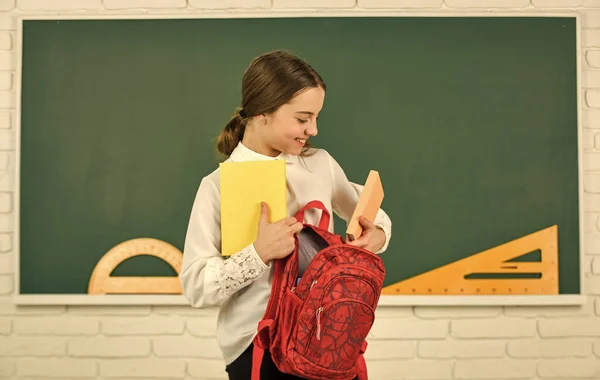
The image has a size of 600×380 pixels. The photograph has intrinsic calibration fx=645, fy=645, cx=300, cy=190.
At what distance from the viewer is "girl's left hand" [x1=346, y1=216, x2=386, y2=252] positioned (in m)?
1.11

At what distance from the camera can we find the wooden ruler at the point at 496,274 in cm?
223

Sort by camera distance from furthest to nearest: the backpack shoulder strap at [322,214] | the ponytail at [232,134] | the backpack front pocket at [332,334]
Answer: the ponytail at [232,134] < the backpack shoulder strap at [322,214] < the backpack front pocket at [332,334]

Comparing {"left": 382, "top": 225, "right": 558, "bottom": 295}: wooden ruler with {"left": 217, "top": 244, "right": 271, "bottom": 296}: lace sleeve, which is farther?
{"left": 382, "top": 225, "right": 558, "bottom": 295}: wooden ruler

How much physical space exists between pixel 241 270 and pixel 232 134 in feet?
1.03

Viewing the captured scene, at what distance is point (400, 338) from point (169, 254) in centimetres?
86

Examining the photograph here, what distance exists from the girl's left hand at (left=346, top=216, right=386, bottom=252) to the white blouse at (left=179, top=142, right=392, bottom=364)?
57 mm

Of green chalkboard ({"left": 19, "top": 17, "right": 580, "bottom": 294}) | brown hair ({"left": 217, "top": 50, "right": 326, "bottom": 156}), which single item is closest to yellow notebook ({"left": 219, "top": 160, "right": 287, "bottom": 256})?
brown hair ({"left": 217, "top": 50, "right": 326, "bottom": 156})

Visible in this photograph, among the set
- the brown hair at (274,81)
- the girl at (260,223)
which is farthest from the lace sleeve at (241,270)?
the brown hair at (274,81)

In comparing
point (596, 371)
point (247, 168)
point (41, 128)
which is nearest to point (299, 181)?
point (247, 168)

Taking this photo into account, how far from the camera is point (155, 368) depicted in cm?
229

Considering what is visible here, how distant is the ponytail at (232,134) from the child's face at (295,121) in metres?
0.10

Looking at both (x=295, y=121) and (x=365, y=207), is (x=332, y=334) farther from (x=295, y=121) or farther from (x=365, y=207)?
(x=295, y=121)

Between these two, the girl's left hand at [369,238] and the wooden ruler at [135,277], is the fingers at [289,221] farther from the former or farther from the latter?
the wooden ruler at [135,277]

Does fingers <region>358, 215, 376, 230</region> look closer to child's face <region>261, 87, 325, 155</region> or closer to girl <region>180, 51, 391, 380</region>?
girl <region>180, 51, 391, 380</region>
